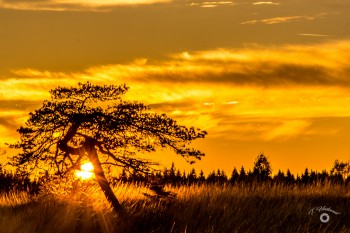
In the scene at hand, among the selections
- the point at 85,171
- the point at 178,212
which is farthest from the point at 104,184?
Answer: the point at 178,212

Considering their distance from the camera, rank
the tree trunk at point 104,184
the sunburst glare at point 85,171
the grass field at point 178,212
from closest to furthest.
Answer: the grass field at point 178,212 → the tree trunk at point 104,184 → the sunburst glare at point 85,171

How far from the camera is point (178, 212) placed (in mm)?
19750

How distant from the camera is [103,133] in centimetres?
1895

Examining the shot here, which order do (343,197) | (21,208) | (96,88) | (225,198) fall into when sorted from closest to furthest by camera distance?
(96,88)
(21,208)
(225,198)
(343,197)

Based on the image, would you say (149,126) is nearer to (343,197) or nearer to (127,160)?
(127,160)

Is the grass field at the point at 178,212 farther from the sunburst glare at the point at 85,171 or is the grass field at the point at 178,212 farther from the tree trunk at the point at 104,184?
the sunburst glare at the point at 85,171

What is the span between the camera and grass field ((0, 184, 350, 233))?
1797 cm

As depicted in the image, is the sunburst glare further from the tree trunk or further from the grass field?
the grass field

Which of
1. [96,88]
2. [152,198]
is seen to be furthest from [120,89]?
[152,198]

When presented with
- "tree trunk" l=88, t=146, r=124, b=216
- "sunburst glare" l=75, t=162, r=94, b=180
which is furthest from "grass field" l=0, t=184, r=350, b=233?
"sunburst glare" l=75, t=162, r=94, b=180

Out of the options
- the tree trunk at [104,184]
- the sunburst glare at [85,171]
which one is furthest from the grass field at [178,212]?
the sunburst glare at [85,171]

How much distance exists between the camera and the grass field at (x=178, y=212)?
707 inches

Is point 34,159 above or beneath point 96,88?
beneath

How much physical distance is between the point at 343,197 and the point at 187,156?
8041 mm
